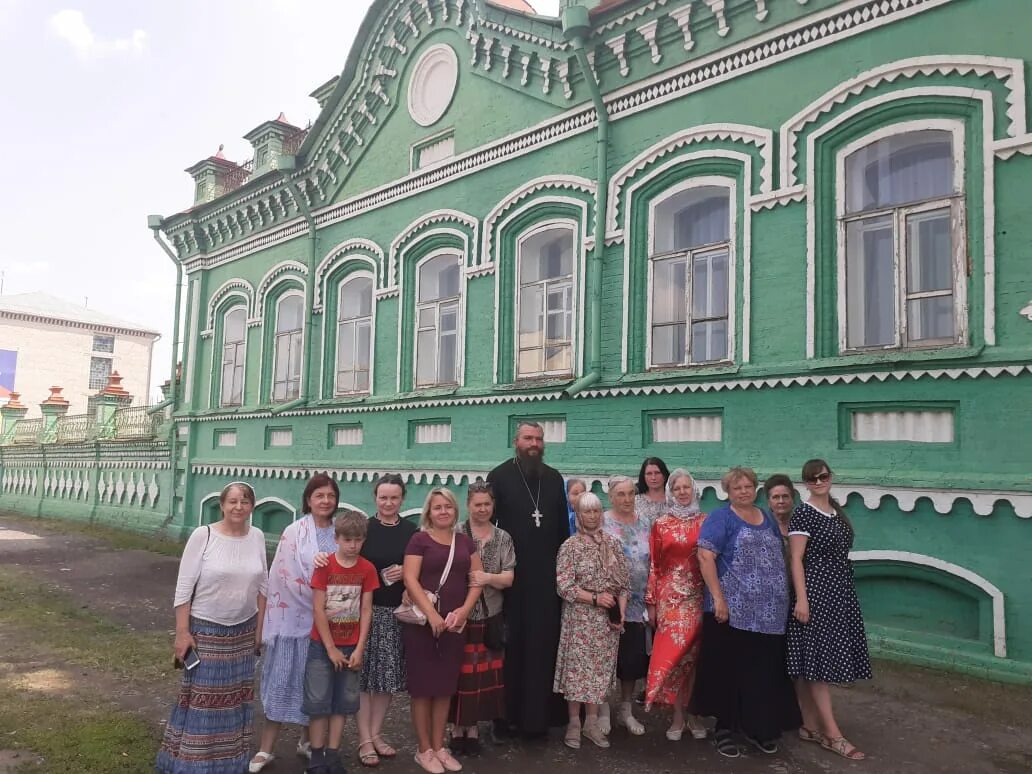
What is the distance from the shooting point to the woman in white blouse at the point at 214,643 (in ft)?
13.4

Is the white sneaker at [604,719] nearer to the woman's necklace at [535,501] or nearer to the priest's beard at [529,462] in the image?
the woman's necklace at [535,501]

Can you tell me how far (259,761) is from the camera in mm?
4391

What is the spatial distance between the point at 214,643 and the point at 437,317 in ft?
23.6

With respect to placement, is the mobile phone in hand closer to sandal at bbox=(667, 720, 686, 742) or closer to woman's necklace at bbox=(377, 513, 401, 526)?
woman's necklace at bbox=(377, 513, 401, 526)

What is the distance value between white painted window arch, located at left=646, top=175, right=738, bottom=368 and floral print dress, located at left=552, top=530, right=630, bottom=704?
139 inches

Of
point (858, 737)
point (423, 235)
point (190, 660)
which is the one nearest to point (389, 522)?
point (190, 660)

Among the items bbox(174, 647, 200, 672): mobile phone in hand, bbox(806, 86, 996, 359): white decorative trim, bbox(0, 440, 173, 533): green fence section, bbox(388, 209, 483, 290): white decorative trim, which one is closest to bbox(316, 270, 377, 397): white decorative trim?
bbox(388, 209, 483, 290): white decorative trim

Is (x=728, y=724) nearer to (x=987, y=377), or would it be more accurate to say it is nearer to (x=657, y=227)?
(x=987, y=377)

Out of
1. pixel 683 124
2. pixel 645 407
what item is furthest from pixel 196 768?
pixel 683 124

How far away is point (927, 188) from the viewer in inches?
263

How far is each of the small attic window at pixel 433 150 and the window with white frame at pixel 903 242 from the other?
5.53 metres

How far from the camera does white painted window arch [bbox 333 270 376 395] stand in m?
12.0

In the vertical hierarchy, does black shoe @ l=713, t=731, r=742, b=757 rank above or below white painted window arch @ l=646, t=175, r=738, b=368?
below

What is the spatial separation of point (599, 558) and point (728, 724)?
1228 millimetres
